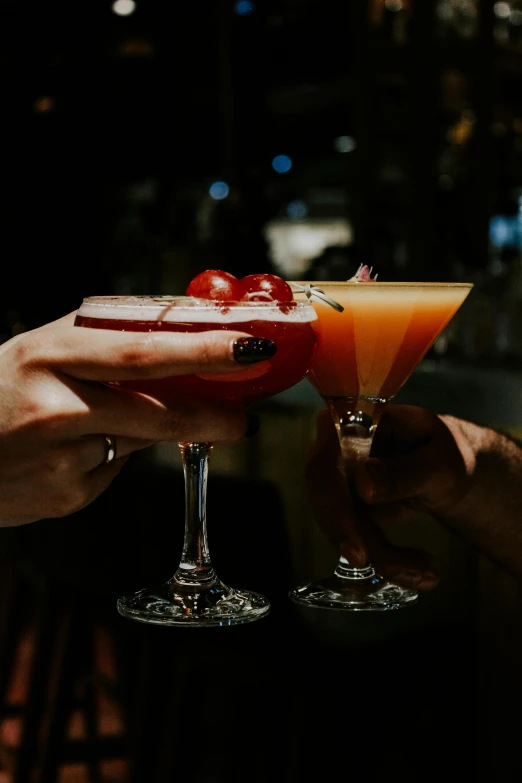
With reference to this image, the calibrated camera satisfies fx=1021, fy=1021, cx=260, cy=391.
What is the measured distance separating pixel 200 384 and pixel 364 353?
0.33 meters

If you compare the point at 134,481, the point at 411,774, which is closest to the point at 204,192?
the point at 134,481

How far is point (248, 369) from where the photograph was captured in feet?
3.47

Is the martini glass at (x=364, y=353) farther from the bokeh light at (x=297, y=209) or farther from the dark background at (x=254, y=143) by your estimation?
the bokeh light at (x=297, y=209)

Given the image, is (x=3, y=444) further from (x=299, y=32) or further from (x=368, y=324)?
(x=299, y=32)

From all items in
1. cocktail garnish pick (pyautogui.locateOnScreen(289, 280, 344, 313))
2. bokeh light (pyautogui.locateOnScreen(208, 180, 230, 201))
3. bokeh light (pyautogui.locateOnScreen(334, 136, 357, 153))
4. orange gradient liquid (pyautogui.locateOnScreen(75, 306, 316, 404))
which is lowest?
orange gradient liquid (pyautogui.locateOnScreen(75, 306, 316, 404))

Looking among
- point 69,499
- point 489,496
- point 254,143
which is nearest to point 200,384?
point 69,499

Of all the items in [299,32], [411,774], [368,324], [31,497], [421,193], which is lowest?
[411,774]

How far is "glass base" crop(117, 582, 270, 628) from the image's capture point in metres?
1.07

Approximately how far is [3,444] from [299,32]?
4693 millimetres

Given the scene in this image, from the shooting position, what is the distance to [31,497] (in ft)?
3.44

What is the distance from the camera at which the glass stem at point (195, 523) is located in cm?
115

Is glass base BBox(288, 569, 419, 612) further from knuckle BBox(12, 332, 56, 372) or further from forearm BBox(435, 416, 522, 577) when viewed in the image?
knuckle BBox(12, 332, 56, 372)

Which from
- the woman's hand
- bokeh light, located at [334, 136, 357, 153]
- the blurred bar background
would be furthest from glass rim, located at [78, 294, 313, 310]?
bokeh light, located at [334, 136, 357, 153]

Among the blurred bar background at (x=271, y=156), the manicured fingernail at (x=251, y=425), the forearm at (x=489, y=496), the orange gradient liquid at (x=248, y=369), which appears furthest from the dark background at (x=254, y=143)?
the manicured fingernail at (x=251, y=425)
